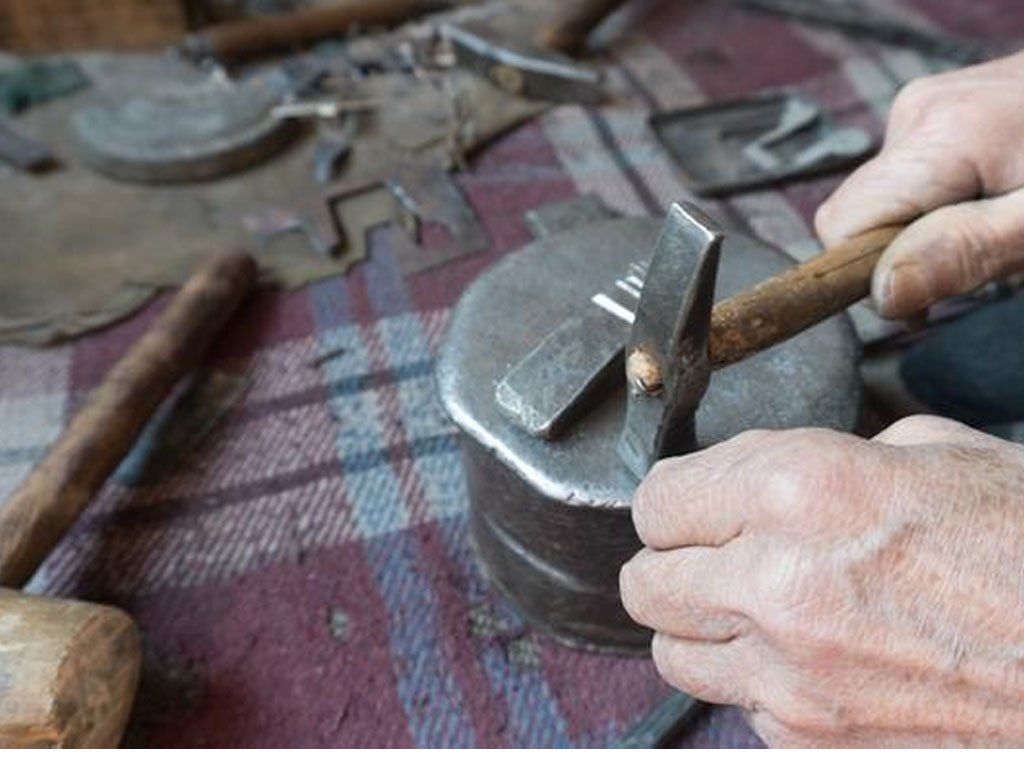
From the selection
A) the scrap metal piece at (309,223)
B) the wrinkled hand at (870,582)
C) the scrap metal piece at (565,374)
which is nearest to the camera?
the wrinkled hand at (870,582)

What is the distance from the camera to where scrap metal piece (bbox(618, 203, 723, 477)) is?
82 centimetres

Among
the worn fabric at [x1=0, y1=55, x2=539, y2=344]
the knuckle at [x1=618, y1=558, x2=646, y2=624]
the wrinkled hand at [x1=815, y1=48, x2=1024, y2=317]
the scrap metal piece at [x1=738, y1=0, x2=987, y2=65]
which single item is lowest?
the scrap metal piece at [x1=738, y1=0, x2=987, y2=65]

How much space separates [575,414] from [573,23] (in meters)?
1.60

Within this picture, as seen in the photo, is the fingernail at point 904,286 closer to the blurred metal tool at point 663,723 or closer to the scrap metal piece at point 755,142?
the blurred metal tool at point 663,723

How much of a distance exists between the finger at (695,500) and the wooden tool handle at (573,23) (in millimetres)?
1718

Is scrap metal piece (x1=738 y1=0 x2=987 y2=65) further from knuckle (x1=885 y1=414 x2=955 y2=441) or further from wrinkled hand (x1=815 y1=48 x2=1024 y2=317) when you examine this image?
knuckle (x1=885 y1=414 x2=955 y2=441)

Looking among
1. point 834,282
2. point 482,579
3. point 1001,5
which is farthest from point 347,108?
point 1001,5

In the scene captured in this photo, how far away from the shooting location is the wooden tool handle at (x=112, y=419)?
1268mm

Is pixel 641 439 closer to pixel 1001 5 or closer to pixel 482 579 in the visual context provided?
pixel 482 579

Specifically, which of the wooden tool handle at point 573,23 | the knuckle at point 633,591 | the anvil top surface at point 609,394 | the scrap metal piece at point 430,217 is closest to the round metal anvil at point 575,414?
the anvil top surface at point 609,394

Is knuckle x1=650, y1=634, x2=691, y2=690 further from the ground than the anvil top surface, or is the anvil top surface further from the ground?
the anvil top surface

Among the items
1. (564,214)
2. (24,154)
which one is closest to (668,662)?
(564,214)

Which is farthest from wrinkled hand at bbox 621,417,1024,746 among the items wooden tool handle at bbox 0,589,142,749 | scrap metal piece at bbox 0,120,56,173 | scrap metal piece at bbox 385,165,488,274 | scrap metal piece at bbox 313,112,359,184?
scrap metal piece at bbox 0,120,56,173

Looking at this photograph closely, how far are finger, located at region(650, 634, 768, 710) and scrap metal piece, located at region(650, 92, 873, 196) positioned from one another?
1.22 meters
